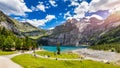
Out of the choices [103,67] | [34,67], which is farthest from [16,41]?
[34,67]

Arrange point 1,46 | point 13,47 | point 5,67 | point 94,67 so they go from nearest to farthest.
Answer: point 5,67 < point 94,67 < point 1,46 < point 13,47

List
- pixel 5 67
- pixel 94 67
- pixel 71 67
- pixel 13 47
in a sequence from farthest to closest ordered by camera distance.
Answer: pixel 13 47 → pixel 94 67 → pixel 71 67 → pixel 5 67

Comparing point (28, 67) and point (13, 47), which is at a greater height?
point (13, 47)

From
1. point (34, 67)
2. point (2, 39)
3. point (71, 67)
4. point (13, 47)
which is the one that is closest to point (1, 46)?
point (2, 39)

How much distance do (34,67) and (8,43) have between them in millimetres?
107106

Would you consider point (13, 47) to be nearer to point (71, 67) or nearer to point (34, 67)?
point (71, 67)

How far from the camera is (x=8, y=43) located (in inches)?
6432

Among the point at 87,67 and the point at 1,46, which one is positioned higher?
the point at 1,46

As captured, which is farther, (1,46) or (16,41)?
(16,41)

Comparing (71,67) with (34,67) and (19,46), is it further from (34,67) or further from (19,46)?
(19,46)

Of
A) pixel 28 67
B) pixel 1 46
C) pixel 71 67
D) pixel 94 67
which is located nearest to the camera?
pixel 28 67

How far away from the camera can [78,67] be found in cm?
8275

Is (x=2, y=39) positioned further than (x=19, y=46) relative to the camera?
No

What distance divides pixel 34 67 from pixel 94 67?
35.1m
